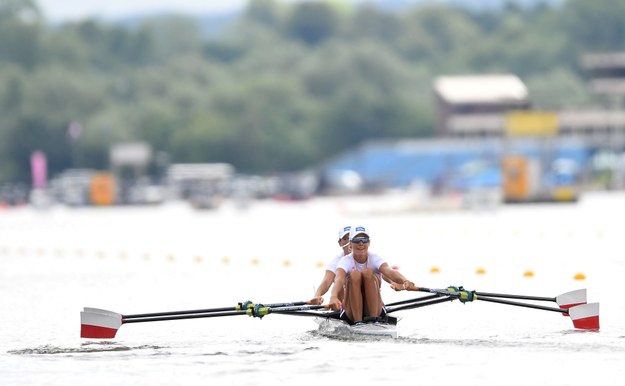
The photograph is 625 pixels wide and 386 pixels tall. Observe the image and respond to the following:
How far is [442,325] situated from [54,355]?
218 inches

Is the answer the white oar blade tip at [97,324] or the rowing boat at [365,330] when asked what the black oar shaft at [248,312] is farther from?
the rowing boat at [365,330]

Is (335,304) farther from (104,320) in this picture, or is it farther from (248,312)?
(104,320)

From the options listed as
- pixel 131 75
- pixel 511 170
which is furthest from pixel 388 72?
pixel 511 170

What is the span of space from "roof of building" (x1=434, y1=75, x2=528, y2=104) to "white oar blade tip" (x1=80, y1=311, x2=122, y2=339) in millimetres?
135964

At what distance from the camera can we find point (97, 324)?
67.6 ft

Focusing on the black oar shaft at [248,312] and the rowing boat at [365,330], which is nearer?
the rowing boat at [365,330]

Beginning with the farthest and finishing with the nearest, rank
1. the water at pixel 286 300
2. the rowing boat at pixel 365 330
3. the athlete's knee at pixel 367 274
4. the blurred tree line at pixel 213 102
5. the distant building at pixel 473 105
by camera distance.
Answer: the distant building at pixel 473 105, the blurred tree line at pixel 213 102, the athlete's knee at pixel 367 274, the rowing boat at pixel 365 330, the water at pixel 286 300

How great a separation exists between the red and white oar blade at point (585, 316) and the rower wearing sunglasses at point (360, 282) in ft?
7.12

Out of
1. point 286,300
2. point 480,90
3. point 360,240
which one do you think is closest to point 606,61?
point 480,90

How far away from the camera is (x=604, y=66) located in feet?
495

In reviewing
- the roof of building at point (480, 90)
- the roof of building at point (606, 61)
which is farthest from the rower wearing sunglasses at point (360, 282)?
the roof of building at point (480, 90)

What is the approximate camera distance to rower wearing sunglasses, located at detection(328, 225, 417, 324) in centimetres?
1986

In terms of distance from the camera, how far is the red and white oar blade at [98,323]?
20.6 meters

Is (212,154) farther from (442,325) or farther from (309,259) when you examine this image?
(442,325)
